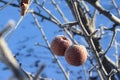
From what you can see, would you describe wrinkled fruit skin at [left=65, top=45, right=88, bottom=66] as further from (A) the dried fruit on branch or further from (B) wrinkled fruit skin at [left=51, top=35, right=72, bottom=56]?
(A) the dried fruit on branch

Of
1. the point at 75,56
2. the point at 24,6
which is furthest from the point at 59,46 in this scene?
the point at 24,6

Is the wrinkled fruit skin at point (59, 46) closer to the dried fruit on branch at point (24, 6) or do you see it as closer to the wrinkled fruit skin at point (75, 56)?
the wrinkled fruit skin at point (75, 56)

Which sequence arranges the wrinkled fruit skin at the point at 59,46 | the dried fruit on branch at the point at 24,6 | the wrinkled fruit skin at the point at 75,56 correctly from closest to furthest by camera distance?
the dried fruit on branch at the point at 24,6 < the wrinkled fruit skin at the point at 75,56 < the wrinkled fruit skin at the point at 59,46

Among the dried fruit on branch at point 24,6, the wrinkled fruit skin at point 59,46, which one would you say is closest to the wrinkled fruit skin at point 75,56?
the wrinkled fruit skin at point 59,46

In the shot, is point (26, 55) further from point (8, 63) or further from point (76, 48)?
point (8, 63)

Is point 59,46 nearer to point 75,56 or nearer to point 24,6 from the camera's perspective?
point 75,56

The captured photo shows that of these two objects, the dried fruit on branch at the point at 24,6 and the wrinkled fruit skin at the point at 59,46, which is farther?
the wrinkled fruit skin at the point at 59,46

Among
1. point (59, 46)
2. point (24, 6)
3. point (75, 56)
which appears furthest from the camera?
point (59, 46)

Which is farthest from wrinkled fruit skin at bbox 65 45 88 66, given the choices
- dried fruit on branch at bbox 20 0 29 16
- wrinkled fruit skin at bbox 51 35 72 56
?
dried fruit on branch at bbox 20 0 29 16

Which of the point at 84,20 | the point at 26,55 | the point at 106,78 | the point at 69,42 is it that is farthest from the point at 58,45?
→ the point at 26,55

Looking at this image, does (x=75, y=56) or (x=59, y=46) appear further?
(x=59, y=46)

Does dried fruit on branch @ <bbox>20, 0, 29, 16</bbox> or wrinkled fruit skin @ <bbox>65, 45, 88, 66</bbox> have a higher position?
dried fruit on branch @ <bbox>20, 0, 29, 16</bbox>
